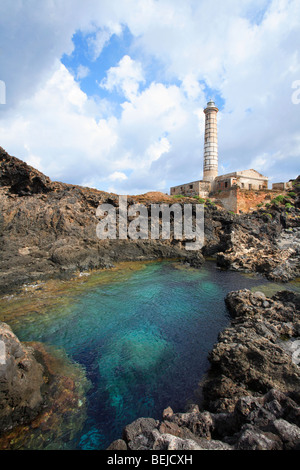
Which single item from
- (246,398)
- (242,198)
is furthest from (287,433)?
(242,198)

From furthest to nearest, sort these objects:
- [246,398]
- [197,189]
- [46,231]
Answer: [197,189] < [46,231] < [246,398]

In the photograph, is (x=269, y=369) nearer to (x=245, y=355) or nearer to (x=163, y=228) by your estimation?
(x=245, y=355)

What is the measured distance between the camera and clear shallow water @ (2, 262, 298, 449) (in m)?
6.54

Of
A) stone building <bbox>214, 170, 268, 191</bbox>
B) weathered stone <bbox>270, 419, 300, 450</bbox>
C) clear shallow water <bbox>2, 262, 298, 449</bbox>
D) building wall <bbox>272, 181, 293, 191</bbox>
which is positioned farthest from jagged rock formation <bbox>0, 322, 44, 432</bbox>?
building wall <bbox>272, 181, 293, 191</bbox>

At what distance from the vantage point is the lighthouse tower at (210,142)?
51.2 m

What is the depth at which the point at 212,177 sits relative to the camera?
5038 centimetres

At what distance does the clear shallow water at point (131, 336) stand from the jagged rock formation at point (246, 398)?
113 cm

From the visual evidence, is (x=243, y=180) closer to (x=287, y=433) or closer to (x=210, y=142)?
(x=210, y=142)

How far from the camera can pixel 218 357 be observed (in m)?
7.40

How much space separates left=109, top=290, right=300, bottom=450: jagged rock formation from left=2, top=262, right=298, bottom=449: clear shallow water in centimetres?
113

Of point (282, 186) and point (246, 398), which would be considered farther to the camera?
point (282, 186)

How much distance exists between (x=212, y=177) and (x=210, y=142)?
8654mm

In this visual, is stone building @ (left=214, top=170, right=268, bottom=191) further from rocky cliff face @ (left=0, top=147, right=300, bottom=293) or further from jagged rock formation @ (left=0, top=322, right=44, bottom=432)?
jagged rock formation @ (left=0, top=322, right=44, bottom=432)
